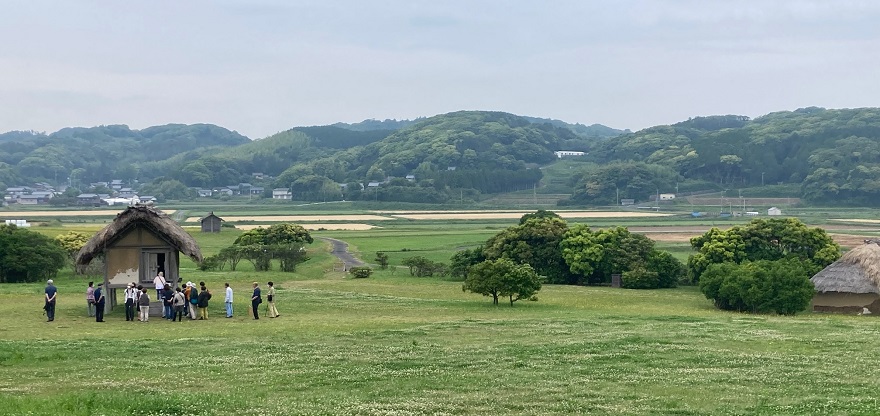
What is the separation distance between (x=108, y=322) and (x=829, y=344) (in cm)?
2078

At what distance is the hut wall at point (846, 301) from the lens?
1672 inches

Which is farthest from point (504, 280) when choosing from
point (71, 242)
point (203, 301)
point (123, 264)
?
point (71, 242)

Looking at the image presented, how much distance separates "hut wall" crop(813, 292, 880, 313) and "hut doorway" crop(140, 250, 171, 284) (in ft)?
88.2

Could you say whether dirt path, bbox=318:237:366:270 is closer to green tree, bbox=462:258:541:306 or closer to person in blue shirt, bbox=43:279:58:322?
green tree, bbox=462:258:541:306

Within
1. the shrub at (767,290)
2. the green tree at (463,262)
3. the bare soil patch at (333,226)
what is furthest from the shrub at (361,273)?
the bare soil patch at (333,226)

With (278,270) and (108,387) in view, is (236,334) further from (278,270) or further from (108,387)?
(278,270)

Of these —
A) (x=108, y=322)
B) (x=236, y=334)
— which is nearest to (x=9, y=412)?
(x=236, y=334)

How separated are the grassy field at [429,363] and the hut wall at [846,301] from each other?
34.9ft

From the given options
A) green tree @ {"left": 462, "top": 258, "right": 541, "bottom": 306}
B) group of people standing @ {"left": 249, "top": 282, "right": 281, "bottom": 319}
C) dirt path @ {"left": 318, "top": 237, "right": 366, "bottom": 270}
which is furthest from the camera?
dirt path @ {"left": 318, "top": 237, "right": 366, "bottom": 270}

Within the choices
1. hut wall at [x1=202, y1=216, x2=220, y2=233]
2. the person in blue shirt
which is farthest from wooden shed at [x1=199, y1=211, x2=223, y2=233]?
the person in blue shirt

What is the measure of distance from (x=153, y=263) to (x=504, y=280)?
13.0 meters

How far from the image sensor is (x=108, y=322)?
31.2 metres

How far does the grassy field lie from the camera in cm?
1666

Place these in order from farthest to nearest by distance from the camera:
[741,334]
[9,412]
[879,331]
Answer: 1. [879,331]
2. [741,334]
3. [9,412]
